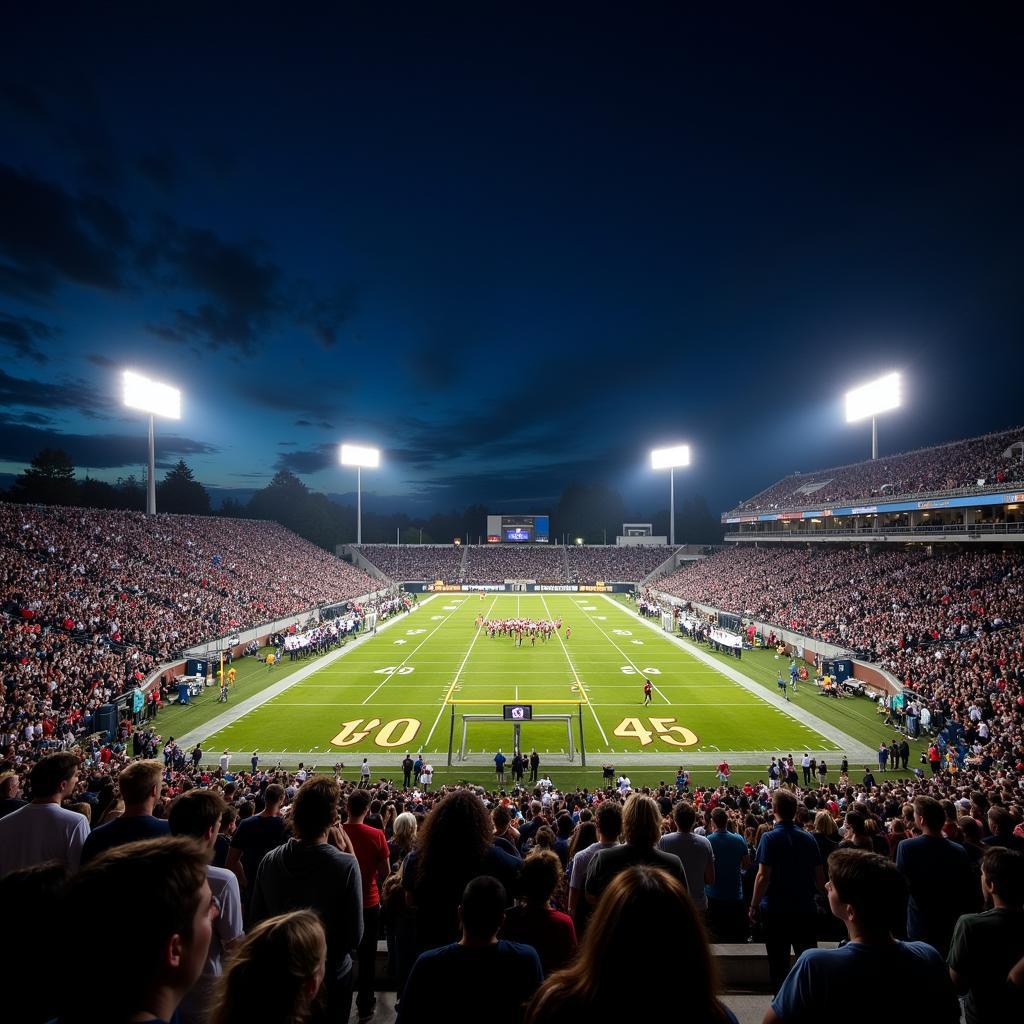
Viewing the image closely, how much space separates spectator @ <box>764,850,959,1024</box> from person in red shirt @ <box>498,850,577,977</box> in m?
1.02

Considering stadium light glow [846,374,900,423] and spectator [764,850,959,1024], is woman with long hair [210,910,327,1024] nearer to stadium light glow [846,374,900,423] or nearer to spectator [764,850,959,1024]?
spectator [764,850,959,1024]

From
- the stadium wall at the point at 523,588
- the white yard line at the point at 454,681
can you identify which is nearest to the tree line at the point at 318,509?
the stadium wall at the point at 523,588

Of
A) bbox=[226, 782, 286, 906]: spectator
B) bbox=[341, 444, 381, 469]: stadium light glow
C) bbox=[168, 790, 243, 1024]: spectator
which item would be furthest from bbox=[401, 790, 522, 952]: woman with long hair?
bbox=[341, 444, 381, 469]: stadium light glow

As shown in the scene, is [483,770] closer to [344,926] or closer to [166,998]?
[344,926]

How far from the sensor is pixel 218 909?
10.8 ft

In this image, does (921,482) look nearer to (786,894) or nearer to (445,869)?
(786,894)

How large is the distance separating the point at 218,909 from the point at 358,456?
80.8 meters

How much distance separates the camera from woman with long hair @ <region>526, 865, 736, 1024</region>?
A: 171 cm

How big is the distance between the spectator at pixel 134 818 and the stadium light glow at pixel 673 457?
264 feet

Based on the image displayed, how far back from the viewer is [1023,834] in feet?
23.2

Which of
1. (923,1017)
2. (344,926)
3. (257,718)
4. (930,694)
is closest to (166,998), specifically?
(344,926)

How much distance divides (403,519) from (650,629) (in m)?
103

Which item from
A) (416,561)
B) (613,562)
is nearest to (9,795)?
(416,561)

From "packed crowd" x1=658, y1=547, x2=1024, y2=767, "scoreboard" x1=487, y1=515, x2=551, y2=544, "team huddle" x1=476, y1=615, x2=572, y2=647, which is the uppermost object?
"scoreboard" x1=487, y1=515, x2=551, y2=544
